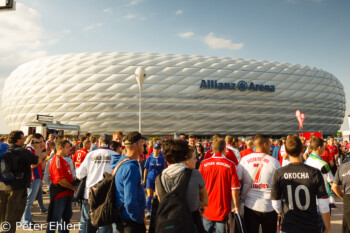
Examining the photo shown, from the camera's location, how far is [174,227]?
2.01 meters

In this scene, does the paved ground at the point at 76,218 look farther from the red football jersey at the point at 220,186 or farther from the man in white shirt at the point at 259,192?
the red football jersey at the point at 220,186

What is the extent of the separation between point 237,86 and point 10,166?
127 ft

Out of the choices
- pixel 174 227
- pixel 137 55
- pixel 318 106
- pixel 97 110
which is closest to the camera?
pixel 174 227

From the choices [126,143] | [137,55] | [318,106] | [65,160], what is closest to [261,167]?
[126,143]

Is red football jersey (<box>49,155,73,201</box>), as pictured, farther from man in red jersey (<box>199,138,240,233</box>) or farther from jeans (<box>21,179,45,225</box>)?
man in red jersey (<box>199,138,240,233</box>)

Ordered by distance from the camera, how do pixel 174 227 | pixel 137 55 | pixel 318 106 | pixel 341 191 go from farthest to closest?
pixel 318 106, pixel 137 55, pixel 341 191, pixel 174 227

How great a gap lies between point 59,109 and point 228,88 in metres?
26.8

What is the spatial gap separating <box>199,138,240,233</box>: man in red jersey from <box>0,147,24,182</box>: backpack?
2874mm

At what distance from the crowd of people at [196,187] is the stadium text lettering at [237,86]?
34615mm

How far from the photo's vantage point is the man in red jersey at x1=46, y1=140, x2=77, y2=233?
3.93 m

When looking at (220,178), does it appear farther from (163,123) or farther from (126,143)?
(163,123)

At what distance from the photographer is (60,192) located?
4004 mm

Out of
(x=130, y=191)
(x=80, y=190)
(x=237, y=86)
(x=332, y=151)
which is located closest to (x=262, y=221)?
(x=130, y=191)

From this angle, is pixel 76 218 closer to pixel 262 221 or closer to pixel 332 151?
pixel 262 221
